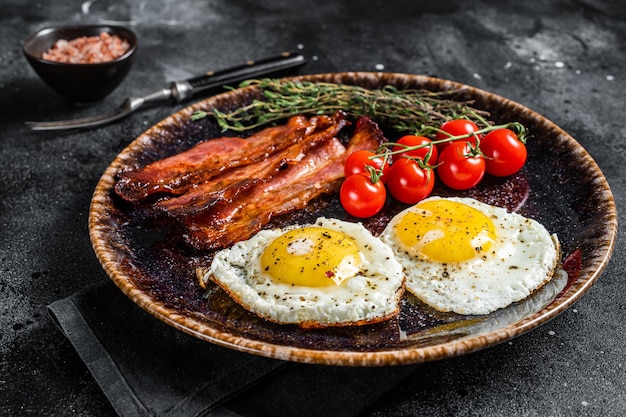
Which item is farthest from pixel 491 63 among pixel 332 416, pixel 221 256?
pixel 332 416

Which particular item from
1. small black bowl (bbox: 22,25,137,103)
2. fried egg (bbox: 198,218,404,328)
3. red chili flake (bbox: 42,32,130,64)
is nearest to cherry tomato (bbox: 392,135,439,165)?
fried egg (bbox: 198,218,404,328)

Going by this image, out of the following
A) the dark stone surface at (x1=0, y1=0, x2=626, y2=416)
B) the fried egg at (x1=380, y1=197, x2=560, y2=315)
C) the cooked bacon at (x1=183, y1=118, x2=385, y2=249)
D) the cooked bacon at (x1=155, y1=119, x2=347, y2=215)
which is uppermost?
the fried egg at (x1=380, y1=197, x2=560, y2=315)

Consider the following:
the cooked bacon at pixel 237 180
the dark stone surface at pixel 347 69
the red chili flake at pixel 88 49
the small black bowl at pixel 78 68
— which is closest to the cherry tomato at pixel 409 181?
the cooked bacon at pixel 237 180

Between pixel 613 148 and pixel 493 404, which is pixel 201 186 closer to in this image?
pixel 493 404

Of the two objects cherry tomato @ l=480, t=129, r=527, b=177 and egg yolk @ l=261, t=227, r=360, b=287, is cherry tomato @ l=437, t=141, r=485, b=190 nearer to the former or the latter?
cherry tomato @ l=480, t=129, r=527, b=177

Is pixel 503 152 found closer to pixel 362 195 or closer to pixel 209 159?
pixel 362 195

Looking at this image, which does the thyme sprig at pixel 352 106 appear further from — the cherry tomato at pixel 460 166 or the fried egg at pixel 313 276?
the fried egg at pixel 313 276

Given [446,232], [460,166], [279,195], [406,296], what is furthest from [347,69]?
[406,296]
